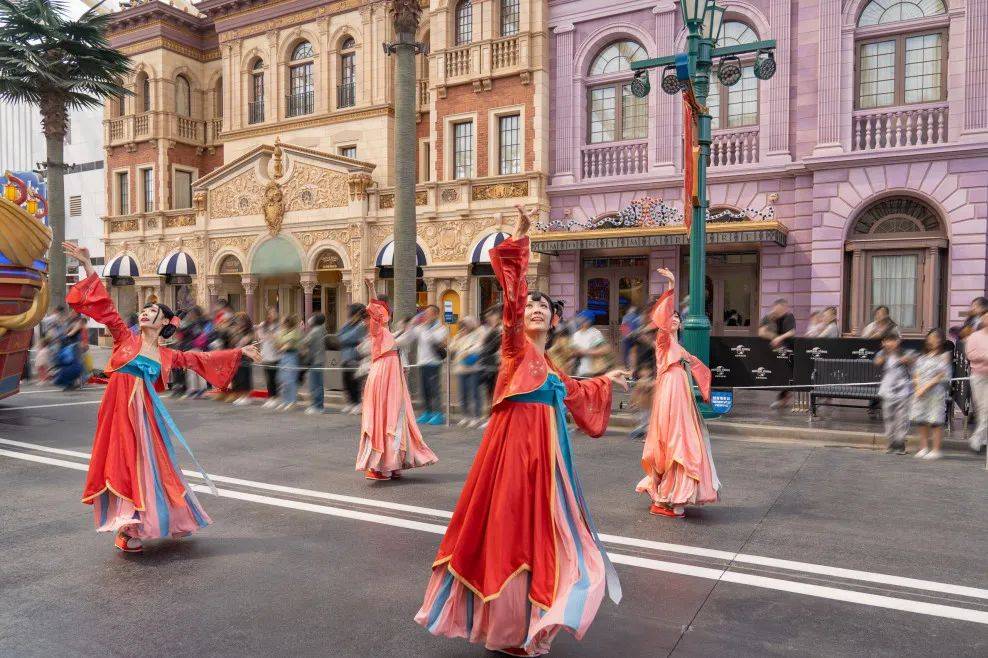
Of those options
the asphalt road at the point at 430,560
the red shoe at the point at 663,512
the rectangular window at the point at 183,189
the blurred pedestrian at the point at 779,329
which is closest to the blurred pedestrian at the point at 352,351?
the asphalt road at the point at 430,560

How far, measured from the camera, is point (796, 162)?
17547mm

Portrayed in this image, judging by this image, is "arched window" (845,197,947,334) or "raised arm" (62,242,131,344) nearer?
"raised arm" (62,242,131,344)

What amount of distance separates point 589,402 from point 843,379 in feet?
28.0

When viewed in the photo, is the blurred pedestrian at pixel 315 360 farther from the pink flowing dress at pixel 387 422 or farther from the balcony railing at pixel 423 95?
the balcony railing at pixel 423 95

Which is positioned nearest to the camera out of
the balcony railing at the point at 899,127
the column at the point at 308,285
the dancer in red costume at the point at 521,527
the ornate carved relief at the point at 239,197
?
the dancer in red costume at the point at 521,527

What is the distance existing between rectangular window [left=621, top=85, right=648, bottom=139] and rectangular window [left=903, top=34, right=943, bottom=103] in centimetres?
609

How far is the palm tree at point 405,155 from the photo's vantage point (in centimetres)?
1315

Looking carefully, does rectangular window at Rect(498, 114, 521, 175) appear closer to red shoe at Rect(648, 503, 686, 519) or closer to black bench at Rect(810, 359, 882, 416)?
black bench at Rect(810, 359, 882, 416)

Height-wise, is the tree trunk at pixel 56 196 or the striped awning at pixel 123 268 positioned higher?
the tree trunk at pixel 56 196

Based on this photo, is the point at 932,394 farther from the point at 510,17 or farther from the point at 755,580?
the point at 510,17

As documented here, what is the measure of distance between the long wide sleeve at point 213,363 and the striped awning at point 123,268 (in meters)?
26.4

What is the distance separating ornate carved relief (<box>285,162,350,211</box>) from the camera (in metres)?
24.1

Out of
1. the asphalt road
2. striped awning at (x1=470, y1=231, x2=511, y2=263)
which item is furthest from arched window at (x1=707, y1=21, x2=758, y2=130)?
the asphalt road

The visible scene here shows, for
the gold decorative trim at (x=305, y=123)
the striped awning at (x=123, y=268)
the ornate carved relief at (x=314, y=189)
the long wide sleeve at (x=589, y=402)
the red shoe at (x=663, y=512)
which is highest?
the gold decorative trim at (x=305, y=123)
